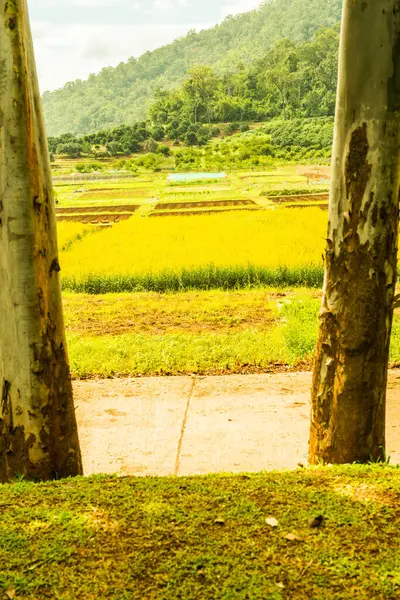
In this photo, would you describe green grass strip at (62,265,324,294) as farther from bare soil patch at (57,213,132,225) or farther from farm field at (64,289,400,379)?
bare soil patch at (57,213,132,225)

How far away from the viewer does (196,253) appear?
13.3 meters

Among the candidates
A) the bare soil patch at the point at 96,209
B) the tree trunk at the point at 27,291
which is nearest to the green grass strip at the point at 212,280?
the tree trunk at the point at 27,291

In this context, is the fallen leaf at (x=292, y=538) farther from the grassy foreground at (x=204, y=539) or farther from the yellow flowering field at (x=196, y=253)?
the yellow flowering field at (x=196, y=253)

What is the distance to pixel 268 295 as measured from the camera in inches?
406

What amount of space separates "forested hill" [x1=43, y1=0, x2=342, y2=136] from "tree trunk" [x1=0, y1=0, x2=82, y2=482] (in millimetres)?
148947

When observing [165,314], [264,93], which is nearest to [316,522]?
[165,314]

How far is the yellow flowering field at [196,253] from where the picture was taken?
11.7 metres

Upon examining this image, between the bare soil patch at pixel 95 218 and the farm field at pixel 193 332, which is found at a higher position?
the bare soil patch at pixel 95 218

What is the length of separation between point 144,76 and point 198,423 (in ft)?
650

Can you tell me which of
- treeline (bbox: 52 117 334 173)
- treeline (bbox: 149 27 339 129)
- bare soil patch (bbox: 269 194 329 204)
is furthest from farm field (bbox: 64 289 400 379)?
treeline (bbox: 149 27 339 129)

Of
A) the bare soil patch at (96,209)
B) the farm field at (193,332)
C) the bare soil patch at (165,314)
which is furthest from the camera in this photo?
the bare soil patch at (96,209)

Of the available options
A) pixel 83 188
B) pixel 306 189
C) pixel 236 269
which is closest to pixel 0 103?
pixel 236 269

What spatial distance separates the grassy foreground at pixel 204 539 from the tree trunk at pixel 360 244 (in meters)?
0.46

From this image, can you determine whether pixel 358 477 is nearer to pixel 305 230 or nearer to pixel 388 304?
pixel 388 304
